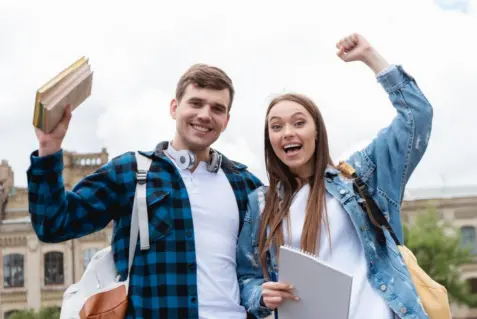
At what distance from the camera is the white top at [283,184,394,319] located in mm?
2689

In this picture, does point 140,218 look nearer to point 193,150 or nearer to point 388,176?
point 193,150

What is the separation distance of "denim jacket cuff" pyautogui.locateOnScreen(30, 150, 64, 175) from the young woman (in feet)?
3.16

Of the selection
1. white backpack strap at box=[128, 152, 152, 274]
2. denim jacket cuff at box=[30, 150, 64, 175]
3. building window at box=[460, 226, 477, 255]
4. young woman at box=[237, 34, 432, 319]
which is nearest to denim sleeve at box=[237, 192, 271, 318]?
young woman at box=[237, 34, 432, 319]

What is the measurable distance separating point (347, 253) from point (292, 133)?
0.61m

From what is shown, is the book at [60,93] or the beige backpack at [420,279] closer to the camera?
the book at [60,93]

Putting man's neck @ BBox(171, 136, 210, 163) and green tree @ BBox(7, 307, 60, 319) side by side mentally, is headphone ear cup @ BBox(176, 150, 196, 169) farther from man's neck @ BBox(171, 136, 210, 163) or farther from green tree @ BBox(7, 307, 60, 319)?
green tree @ BBox(7, 307, 60, 319)

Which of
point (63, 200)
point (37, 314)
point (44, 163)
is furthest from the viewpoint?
point (37, 314)

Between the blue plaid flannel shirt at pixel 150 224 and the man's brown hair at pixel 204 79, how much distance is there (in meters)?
0.44

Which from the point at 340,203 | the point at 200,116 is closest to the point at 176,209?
the point at 200,116

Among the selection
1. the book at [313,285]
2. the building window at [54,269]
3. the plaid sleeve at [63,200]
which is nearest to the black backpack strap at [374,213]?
the book at [313,285]

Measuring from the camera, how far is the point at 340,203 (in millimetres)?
2881

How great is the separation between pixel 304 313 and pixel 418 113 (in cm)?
102

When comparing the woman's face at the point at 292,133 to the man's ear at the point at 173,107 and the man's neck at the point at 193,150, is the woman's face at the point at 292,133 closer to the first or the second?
the man's neck at the point at 193,150

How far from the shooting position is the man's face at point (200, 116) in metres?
3.19
